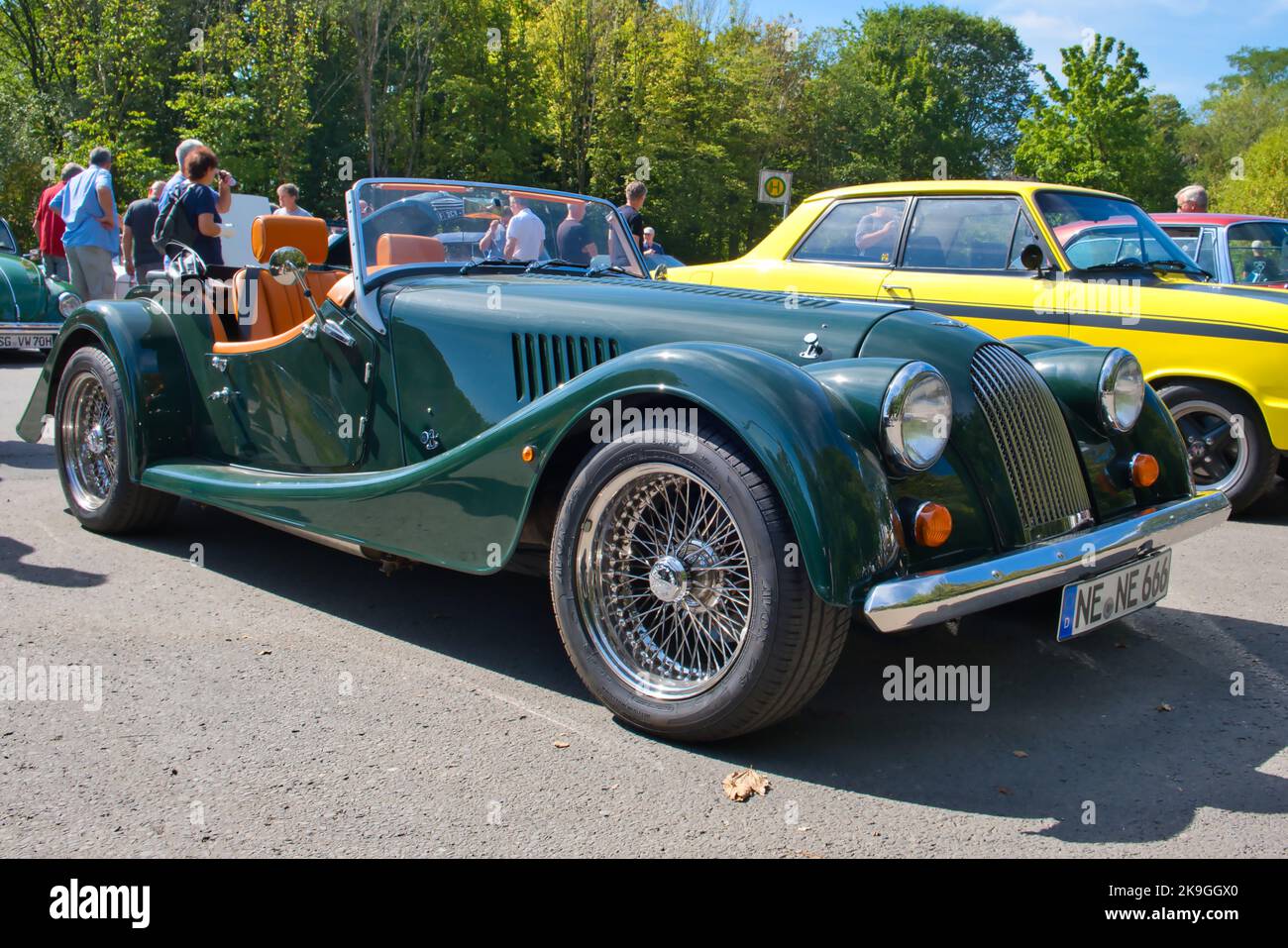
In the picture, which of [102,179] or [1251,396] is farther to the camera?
[102,179]

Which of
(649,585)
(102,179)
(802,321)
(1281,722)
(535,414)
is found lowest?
(1281,722)

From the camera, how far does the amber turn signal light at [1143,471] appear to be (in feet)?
12.7

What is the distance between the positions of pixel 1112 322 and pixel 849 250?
1.80m

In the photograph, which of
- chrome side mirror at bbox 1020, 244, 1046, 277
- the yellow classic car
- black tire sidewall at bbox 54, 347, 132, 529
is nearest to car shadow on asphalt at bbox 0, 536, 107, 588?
black tire sidewall at bbox 54, 347, 132, 529

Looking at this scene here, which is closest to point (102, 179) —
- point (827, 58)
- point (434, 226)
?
point (434, 226)

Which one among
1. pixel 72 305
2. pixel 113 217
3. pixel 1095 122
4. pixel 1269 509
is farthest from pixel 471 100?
pixel 1269 509

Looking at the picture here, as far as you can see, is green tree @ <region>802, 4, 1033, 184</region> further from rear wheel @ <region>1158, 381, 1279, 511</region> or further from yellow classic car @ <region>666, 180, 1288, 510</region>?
rear wheel @ <region>1158, 381, 1279, 511</region>

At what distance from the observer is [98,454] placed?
5.30 meters

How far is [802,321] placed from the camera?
143 inches

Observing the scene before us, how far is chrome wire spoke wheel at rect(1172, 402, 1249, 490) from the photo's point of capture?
6305 millimetres

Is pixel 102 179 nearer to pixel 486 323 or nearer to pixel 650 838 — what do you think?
pixel 486 323

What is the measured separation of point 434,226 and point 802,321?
1.81 metres

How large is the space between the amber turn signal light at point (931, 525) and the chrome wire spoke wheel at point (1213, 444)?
157 inches

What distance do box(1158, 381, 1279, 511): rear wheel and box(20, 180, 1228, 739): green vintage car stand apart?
2.57m
